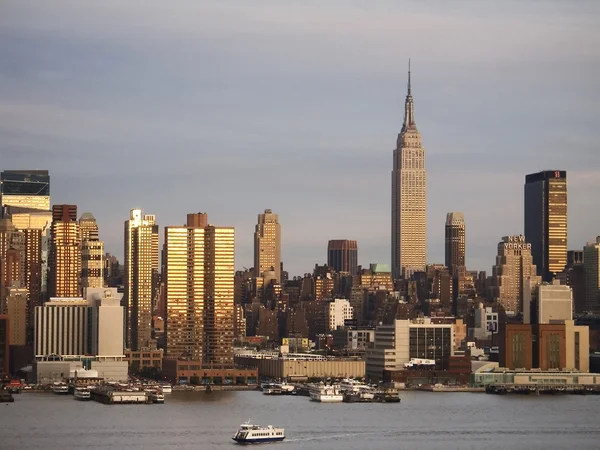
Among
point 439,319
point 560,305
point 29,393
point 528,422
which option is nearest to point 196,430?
point 528,422

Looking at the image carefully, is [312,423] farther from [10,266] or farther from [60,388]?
[10,266]

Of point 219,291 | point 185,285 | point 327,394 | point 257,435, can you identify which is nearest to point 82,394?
point 327,394

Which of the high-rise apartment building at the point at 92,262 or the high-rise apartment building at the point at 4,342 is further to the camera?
the high-rise apartment building at the point at 92,262

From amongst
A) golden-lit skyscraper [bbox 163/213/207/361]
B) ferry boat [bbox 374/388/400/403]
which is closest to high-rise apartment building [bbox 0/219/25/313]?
golden-lit skyscraper [bbox 163/213/207/361]

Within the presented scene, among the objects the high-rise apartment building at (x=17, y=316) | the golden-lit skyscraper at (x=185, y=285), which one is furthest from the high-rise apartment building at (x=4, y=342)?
the golden-lit skyscraper at (x=185, y=285)

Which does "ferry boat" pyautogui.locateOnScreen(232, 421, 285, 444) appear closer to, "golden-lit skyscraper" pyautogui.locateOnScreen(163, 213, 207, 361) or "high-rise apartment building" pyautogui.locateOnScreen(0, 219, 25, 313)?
"golden-lit skyscraper" pyautogui.locateOnScreen(163, 213, 207, 361)

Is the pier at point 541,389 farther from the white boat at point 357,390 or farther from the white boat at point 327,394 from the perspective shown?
the white boat at point 327,394

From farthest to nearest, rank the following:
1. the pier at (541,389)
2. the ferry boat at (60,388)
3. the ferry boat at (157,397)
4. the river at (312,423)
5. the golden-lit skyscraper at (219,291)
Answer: the golden-lit skyscraper at (219,291) → the pier at (541,389) → the ferry boat at (60,388) → the ferry boat at (157,397) → the river at (312,423)
